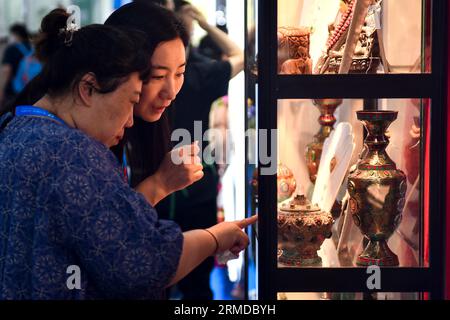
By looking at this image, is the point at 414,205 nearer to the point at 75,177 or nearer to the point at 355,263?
the point at 355,263

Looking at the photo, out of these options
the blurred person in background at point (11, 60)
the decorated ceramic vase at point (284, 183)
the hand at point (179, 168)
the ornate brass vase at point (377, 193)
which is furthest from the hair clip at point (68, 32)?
the blurred person in background at point (11, 60)

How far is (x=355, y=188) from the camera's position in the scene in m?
2.20

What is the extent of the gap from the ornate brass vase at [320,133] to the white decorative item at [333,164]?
0.01m

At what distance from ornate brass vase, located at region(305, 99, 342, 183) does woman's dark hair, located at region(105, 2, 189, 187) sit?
0.42m

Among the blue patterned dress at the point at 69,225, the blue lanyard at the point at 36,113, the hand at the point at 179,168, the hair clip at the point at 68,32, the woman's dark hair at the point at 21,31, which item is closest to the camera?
the blue patterned dress at the point at 69,225

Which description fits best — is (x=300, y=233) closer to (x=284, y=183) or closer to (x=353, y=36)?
(x=284, y=183)

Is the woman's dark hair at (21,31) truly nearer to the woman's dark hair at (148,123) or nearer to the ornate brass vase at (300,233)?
the woman's dark hair at (148,123)

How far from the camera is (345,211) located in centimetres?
225

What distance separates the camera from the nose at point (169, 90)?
7.20 feet

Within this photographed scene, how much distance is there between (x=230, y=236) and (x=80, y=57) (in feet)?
1.94

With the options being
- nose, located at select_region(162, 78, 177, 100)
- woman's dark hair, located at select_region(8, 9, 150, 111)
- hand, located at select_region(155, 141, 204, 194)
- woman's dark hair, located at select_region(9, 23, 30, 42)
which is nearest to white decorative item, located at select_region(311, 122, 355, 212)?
hand, located at select_region(155, 141, 204, 194)

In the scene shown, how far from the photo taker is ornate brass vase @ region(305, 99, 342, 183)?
2.28 metres

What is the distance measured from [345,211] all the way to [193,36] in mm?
665

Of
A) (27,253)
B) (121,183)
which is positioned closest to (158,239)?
(121,183)
